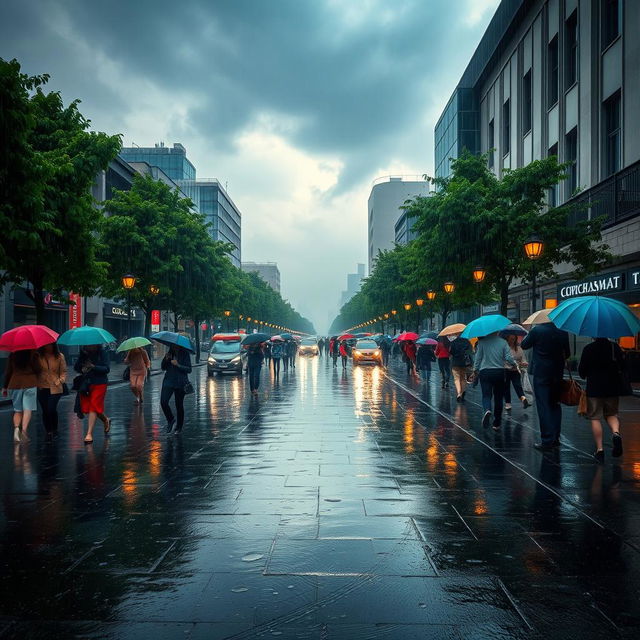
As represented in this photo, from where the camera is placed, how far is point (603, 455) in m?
8.28

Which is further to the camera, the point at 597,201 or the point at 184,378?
the point at 597,201

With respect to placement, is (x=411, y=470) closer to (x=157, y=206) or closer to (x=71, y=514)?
(x=71, y=514)

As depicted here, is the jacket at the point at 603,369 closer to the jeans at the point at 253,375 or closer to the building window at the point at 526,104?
the jeans at the point at 253,375

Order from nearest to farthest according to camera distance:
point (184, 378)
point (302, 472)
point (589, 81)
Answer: point (302, 472), point (184, 378), point (589, 81)

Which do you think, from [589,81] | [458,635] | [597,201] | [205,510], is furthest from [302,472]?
[589,81]

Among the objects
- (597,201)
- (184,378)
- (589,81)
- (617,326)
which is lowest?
(184,378)

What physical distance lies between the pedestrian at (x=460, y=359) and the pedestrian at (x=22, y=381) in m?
9.98

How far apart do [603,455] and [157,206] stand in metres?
29.5

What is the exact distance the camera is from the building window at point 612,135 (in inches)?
954

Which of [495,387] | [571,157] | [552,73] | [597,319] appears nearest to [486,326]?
[495,387]

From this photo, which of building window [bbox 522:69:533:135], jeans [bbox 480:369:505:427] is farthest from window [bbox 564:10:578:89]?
jeans [bbox 480:369:505:427]

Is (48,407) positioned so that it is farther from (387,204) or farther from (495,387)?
(387,204)

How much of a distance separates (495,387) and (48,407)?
7.79m

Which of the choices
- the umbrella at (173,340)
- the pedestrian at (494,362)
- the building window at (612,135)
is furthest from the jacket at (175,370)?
the building window at (612,135)
